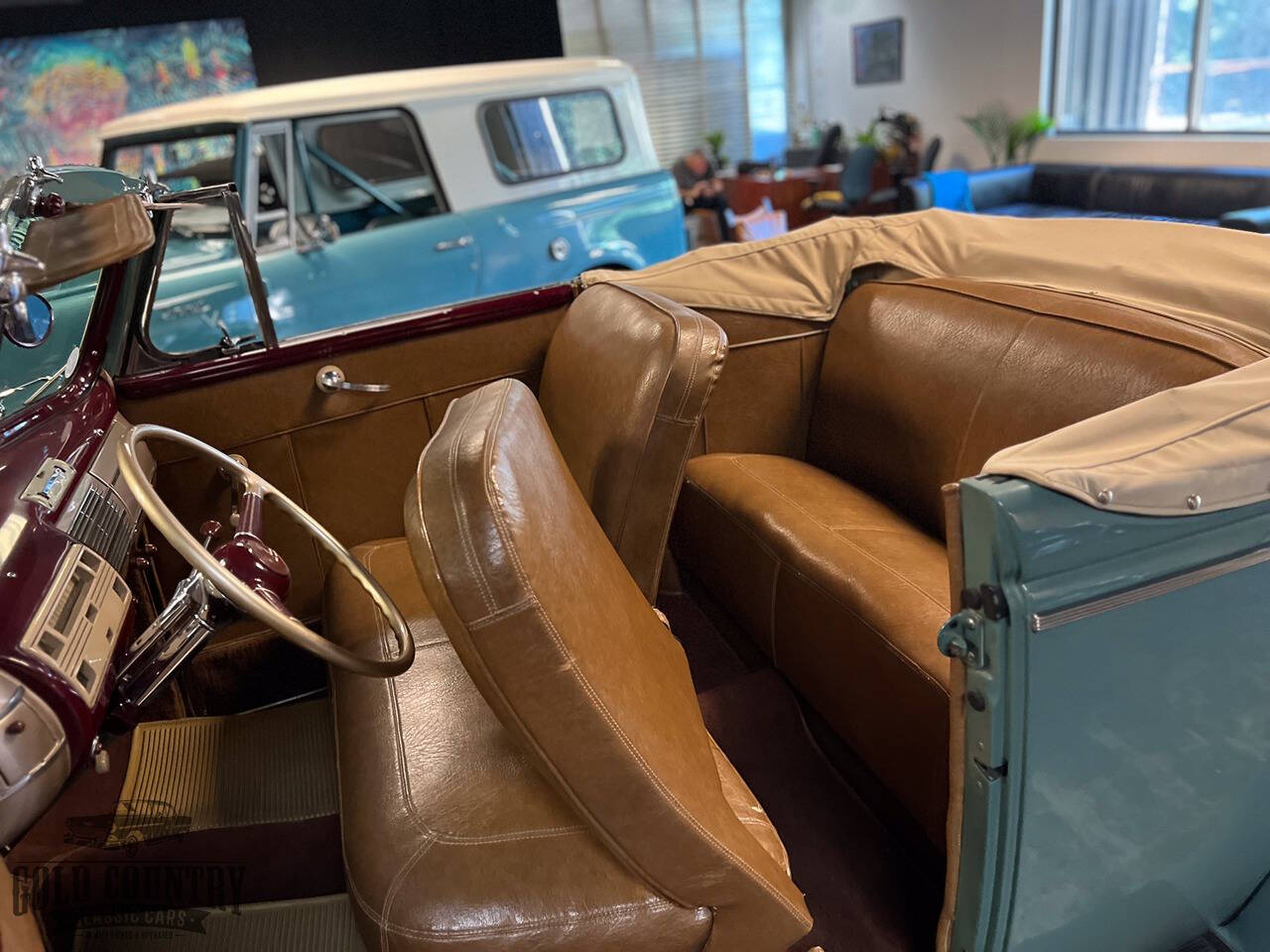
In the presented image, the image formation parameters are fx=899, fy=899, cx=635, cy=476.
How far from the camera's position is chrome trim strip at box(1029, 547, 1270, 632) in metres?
0.91

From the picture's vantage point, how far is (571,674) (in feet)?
2.97

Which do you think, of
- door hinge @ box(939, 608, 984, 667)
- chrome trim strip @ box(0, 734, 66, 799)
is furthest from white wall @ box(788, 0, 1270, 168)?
chrome trim strip @ box(0, 734, 66, 799)

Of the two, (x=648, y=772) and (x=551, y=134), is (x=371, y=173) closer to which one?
(x=551, y=134)

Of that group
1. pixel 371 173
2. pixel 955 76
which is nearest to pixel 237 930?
pixel 371 173

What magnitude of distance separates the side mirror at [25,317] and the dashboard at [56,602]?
174 mm

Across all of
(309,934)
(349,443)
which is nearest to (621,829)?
(309,934)

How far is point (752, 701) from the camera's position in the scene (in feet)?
5.81

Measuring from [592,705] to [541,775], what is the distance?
0.21 m

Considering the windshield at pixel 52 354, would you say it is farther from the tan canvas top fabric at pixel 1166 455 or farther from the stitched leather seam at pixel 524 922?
the tan canvas top fabric at pixel 1166 455

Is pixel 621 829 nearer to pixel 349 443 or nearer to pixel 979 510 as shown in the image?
pixel 979 510

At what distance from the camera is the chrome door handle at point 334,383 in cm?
194

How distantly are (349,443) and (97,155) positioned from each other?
2848 mm

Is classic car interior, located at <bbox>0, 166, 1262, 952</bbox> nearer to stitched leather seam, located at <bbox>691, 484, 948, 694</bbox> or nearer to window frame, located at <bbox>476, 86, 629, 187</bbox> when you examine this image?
stitched leather seam, located at <bbox>691, 484, 948, 694</bbox>

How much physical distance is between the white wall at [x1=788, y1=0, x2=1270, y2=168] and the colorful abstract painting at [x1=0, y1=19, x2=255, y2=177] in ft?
20.8
